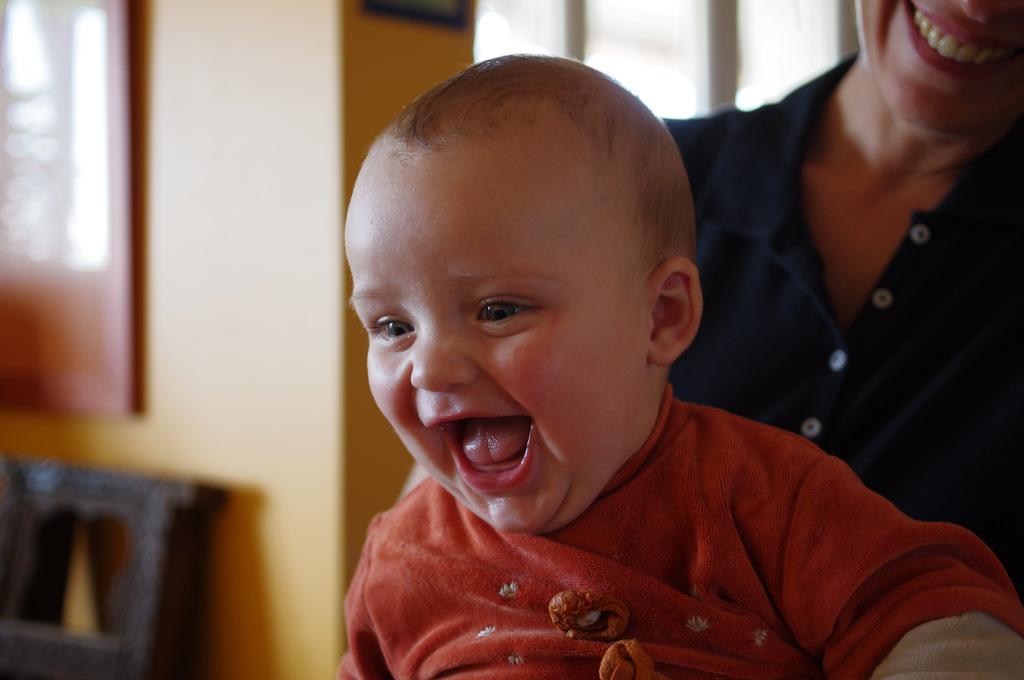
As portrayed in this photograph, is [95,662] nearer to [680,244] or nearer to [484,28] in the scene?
[484,28]

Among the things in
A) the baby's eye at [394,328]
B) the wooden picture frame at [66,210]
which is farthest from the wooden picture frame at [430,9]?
the baby's eye at [394,328]

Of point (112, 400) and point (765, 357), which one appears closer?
point (765, 357)

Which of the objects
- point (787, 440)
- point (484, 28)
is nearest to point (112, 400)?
point (484, 28)

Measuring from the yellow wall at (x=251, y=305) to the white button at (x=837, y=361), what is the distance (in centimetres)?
122

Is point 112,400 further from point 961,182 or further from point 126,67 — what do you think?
point 961,182

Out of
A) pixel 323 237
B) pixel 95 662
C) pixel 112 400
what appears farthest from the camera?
A: pixel 112 400

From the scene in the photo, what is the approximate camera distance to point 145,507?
220cm

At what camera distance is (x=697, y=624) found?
69cm

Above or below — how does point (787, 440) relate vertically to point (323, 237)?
below

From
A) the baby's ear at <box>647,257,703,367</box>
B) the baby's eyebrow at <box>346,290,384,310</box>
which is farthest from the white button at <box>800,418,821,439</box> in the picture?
the baby's eyebrow at <box>346,290,384,310</box>

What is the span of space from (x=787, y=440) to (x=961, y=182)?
1.55 ft

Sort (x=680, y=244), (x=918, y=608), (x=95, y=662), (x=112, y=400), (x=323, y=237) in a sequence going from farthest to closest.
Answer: (x=112, y=400), (x=95, y=662), (x=323, y=237), (x=680, y=244), (x=918, y=608)

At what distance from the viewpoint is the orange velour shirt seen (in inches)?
25.9

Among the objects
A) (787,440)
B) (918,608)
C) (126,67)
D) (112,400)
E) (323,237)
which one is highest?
(126,67)
